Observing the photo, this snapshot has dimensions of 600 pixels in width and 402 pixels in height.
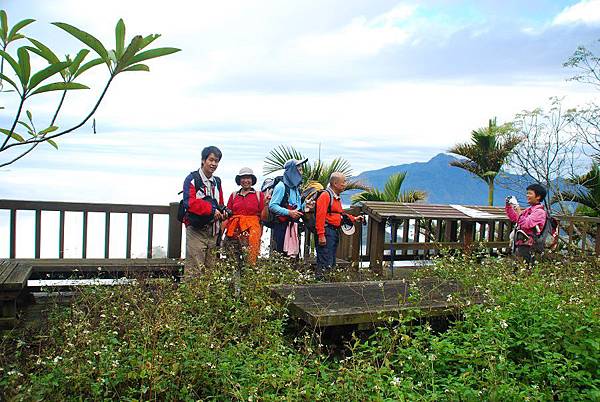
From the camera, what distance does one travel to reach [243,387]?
3230 millimetres

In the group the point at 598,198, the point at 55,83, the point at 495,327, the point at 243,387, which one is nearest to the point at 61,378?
the point at 243,387

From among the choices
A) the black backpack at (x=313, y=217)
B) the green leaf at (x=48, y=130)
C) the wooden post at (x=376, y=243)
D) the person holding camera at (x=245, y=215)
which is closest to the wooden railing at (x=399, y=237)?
the wooden post at (x=376, y=243)

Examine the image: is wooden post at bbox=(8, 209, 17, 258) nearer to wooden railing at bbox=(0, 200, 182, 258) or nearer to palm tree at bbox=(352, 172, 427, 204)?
wooden railing at bbox=(0, 200, 182, 258)

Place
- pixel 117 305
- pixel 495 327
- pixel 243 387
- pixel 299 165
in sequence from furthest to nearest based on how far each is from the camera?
→ pixel 299 165, pixel 117 305, pixel 495 327, pixel 243 387

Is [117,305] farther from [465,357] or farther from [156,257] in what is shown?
[465,357]

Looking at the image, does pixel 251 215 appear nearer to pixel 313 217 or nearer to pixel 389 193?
pixel 313 217

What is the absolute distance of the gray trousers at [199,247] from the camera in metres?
6.10

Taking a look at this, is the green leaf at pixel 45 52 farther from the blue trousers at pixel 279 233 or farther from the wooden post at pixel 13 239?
the wooden post at pixel 13 239

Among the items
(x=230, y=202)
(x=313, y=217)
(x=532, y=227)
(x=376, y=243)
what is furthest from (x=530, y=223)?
(x=230, y=202)

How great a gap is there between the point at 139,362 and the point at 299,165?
148 inches

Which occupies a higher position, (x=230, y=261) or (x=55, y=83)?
(x=55, y=83)

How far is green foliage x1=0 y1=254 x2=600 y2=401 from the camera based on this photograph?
3.25 metres

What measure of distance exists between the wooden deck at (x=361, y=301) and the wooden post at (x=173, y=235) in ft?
8.01

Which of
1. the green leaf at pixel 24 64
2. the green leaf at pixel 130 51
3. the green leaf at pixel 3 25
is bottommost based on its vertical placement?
the green leaf at pixel 24 64
